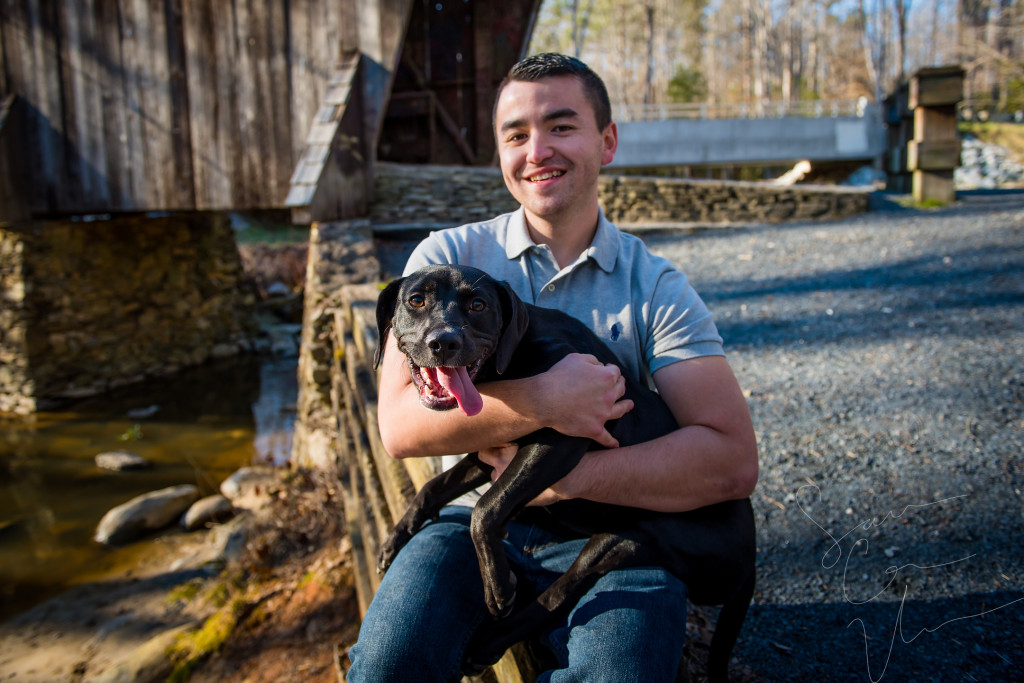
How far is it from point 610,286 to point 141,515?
6.43 meters

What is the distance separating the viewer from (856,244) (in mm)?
8227

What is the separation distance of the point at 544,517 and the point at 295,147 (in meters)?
6.95

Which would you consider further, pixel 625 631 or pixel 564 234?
pixel 564 234

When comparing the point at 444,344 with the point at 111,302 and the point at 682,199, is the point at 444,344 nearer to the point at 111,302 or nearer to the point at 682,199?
the point at 682,199

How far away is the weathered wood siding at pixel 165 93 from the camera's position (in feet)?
24.9

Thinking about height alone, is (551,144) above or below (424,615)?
above

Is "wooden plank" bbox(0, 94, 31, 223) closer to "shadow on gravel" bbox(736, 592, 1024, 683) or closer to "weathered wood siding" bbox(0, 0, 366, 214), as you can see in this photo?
"weathered wood siding" bbox(0, 0, 366, 214)

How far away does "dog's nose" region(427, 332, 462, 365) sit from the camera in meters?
1.53

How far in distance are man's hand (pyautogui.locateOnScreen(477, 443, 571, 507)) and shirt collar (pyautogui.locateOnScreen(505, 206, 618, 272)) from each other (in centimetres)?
65

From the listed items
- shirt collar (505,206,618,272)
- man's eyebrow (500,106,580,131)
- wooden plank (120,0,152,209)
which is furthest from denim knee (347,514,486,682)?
wooden plank (120,0,152,209)

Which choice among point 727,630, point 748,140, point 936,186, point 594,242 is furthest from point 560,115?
point 748,140

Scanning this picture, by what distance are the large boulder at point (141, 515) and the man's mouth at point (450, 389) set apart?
625cm

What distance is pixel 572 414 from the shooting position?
1644 millimetres

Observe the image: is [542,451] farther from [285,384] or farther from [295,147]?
[285,384]
